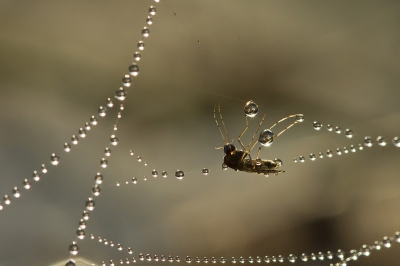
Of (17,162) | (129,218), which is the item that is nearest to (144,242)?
(129,218)

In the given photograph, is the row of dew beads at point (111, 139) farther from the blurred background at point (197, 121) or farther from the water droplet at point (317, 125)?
the water droplet at point (317, 125)

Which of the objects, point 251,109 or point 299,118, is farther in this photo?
point 299,118

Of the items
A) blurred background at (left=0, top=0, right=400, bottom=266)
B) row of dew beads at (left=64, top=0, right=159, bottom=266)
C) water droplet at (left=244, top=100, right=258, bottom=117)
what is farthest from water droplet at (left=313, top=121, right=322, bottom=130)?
row of dew beads at (left=64, top=0, right=159, bottom=266)

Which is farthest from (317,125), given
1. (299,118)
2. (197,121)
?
(197,121)

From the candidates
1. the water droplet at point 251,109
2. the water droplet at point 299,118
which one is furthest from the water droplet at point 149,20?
the water droplet at point 299,118

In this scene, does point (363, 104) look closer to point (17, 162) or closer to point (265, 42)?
point (265, 42)

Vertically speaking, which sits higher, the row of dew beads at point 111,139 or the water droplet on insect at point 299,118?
the water droplet on insect at point 299,118

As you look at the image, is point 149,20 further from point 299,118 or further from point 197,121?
point 299,118

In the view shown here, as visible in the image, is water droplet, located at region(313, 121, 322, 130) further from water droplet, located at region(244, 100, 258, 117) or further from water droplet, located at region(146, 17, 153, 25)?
water droplet, located at region(146, 17, 153, 25)
